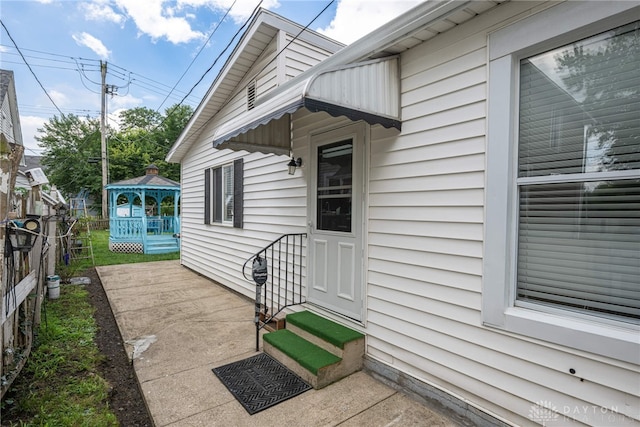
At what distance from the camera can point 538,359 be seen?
1.87 m

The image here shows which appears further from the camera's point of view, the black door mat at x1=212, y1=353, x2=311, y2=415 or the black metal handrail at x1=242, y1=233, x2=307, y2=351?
the black metal handrail at x1=242, y1=233, x2=307, y2=351

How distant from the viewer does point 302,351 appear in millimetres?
2963

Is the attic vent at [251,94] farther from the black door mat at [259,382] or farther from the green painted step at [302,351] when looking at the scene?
the black door mat at [259,382]

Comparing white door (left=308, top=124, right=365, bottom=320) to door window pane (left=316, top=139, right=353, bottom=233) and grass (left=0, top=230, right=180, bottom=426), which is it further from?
grass (left=0, top=230, right=180, bottom=426)

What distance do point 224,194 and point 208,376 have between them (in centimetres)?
399

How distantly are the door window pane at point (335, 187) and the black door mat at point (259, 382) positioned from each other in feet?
5.03

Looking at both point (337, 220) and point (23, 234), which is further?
point (337, 220)

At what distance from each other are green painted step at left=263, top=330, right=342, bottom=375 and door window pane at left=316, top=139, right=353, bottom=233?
1231 mm

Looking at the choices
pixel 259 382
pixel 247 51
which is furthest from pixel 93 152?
pixel 259 382

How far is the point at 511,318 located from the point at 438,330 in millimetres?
578

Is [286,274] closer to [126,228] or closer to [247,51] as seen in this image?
[247,51]

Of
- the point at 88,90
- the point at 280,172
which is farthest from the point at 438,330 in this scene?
the point at 88,90

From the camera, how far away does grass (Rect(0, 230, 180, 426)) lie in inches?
92.6

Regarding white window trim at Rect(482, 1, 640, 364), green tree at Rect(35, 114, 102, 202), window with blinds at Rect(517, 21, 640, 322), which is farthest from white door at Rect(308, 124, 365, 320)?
green tree at Rect(35, 114, 102, 202)
